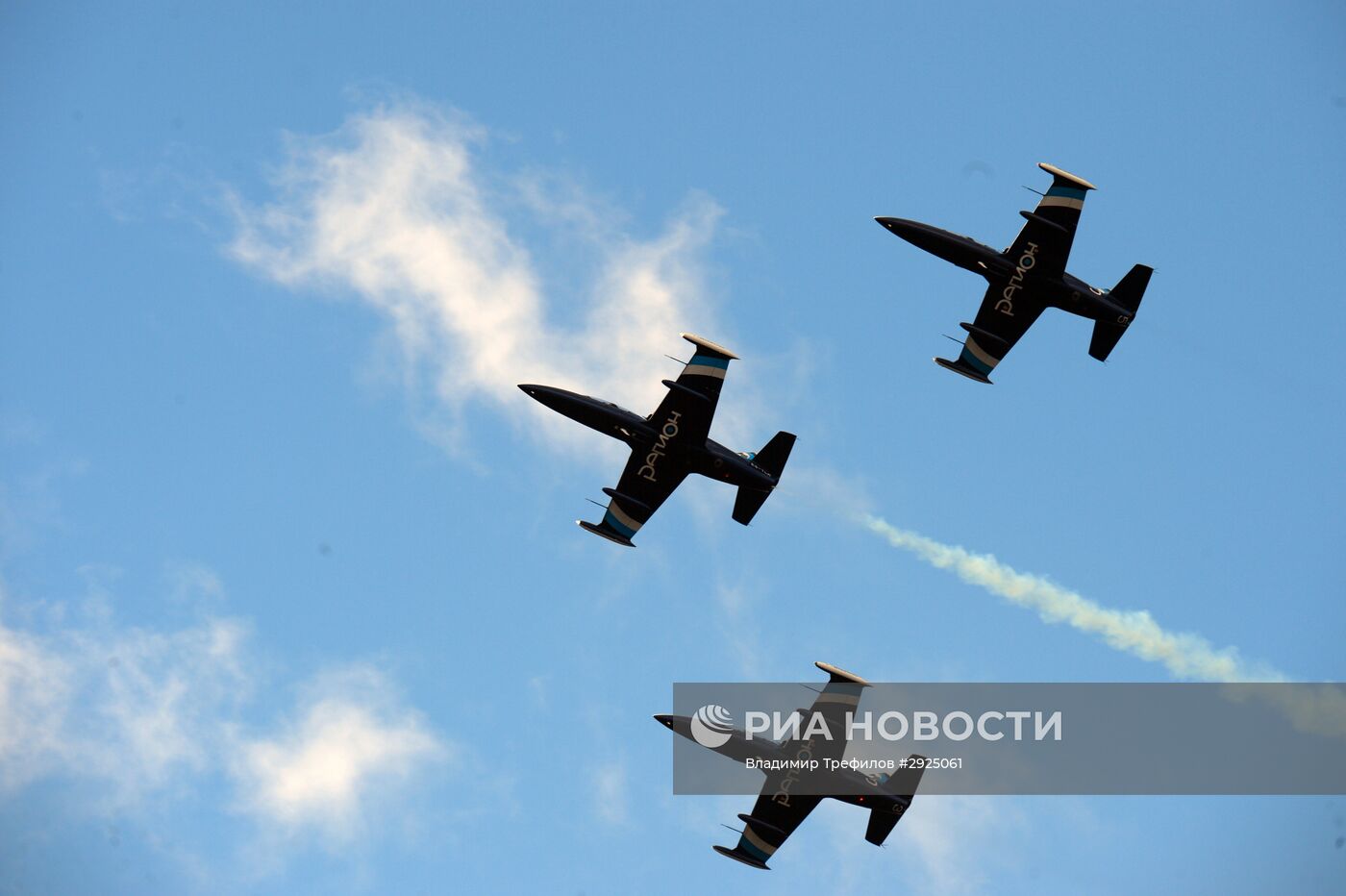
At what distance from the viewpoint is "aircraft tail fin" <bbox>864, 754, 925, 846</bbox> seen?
122m

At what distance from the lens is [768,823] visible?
125 m

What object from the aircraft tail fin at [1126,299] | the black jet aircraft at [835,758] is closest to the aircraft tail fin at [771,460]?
the black jet aircraft at [835,758]

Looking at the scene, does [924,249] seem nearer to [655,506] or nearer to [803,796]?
[655,506]

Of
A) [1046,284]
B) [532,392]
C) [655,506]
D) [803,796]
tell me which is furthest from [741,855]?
[1046,284]

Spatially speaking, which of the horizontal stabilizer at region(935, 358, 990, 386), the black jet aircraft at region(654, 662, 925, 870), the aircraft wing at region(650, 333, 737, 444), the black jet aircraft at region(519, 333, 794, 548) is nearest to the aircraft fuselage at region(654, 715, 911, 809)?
the black jet aircraft at region(654, 662, 925, 870)

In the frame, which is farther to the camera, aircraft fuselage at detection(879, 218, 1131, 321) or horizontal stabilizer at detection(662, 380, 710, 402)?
aircraft fuselage at detection(879, 218, 1131, 321)

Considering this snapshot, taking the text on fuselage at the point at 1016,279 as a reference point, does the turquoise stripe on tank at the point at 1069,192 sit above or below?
above

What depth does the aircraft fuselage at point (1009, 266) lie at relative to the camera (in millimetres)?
126000

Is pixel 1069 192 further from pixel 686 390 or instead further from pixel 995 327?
pixel 686 390

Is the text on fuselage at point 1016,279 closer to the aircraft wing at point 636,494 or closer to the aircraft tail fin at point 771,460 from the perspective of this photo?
the aircraft tail fin at point 771,460

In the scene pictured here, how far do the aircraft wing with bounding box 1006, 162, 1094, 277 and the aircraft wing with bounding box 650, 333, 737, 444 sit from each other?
20.1 metres

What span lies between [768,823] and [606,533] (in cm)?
1949

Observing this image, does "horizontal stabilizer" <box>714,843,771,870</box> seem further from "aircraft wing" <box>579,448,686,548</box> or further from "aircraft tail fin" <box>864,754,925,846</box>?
"aircraft wing" <box>579,448,686,548</box>

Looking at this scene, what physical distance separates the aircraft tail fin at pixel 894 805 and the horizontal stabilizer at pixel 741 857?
7.19m
